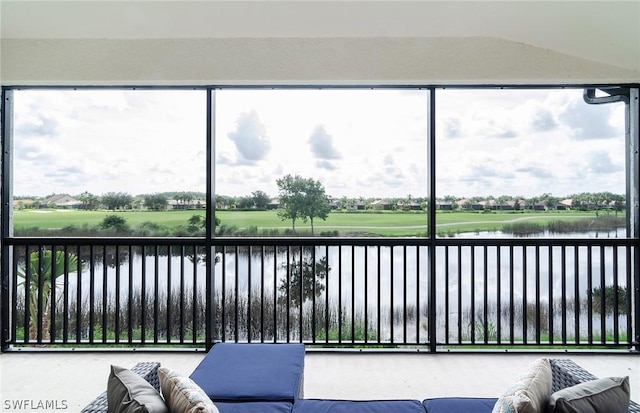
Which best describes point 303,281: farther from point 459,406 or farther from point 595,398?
point 595,398

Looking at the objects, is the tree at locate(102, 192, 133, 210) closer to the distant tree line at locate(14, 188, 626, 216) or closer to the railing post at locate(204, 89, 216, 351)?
the distant tree line at locate(14, 188, 626, 216)

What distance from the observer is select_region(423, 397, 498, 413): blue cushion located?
158 centimetres

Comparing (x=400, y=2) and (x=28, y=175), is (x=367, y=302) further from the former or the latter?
(x=28, y=175)

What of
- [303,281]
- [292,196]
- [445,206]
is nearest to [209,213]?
[292,196]

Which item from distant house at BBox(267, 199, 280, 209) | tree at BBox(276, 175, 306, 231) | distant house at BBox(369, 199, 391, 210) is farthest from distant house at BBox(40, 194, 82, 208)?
distant house at BBox(369, 199, 391, 210)

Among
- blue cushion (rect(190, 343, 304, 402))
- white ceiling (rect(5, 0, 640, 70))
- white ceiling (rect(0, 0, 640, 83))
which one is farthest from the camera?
white ceiling (rect(0, 0, 640, 83))

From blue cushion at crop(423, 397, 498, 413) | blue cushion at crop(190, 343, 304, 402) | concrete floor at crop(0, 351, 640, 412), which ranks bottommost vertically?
concrete floor at crop(0, 351, 640, 412)

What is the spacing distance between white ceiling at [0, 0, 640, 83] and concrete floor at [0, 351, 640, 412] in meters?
2.19

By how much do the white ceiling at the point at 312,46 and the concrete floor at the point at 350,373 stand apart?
2.19 meters

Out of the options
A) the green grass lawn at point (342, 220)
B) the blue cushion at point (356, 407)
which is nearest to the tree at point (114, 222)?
the green grass lawn at point (342, 220)

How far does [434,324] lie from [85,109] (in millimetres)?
3412

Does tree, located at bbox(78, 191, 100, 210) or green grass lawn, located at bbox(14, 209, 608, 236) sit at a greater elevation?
tree, located at bbox(78, 191, 100, 210)

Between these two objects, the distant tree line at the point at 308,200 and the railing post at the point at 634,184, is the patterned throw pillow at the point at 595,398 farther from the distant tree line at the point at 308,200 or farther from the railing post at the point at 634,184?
the railing post at the point at 634,184

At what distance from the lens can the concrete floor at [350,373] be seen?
2.44 metres
